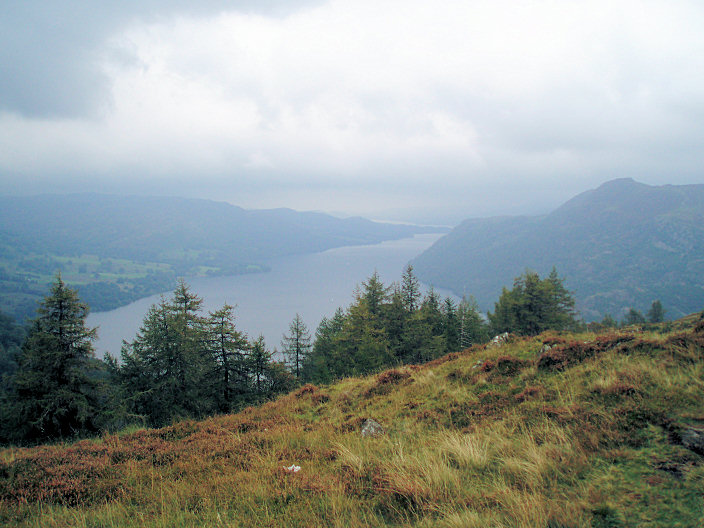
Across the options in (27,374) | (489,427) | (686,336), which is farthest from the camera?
(27,374)

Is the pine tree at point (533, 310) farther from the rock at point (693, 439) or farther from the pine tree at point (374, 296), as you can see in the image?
the rock at point (693, 439)

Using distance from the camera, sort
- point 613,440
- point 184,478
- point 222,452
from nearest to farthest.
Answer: point 613,440
point 184,478
point 222,452

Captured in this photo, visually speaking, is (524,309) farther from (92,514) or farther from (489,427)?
(92,514)

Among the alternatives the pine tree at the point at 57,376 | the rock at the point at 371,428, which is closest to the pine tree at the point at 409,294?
the pine tree at the point at 57,376

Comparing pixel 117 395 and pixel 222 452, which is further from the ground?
pixel 222 452

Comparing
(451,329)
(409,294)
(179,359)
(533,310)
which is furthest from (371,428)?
(533,310)

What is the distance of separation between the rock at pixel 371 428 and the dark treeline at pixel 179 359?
1255 cm

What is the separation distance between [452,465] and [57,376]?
21.3 m

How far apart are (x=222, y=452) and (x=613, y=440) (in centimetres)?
688

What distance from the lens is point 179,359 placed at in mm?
20953

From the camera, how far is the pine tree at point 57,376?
1605 centimetres

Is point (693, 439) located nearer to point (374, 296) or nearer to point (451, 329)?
point (374, 296)

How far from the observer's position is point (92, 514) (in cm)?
452

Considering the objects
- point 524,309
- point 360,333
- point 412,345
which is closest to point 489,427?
point 360,333
